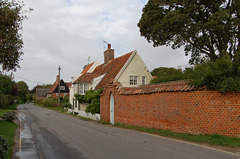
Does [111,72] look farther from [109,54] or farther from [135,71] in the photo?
[109,54]

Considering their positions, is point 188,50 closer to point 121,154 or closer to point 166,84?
point 166,84

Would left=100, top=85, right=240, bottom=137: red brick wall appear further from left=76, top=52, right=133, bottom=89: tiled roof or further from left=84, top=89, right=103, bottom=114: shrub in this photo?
left=76, top=52, right=133, bottom=89: tiled roof

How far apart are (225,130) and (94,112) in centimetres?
1717

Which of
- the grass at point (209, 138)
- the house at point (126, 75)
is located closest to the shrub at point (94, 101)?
the house at point (126, 75)

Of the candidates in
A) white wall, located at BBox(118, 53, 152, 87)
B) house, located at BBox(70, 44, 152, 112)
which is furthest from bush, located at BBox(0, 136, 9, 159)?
white wall, located at BBox(118, 53, 152, 87)

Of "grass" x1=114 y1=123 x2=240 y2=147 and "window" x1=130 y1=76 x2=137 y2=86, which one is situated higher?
"window" x1=130 y1=76 x2=137 y2=86

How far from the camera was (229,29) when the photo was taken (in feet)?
57.0

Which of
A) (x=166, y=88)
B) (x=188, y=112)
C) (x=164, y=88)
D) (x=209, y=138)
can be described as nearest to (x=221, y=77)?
(x=188, y=112)

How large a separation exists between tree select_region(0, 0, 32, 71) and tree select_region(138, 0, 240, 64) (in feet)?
42.6

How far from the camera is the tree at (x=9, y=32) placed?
7344 millimetres

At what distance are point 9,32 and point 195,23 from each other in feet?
52.3

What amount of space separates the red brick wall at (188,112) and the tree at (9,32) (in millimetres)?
8861

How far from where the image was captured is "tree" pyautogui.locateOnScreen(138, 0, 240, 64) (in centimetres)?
1700

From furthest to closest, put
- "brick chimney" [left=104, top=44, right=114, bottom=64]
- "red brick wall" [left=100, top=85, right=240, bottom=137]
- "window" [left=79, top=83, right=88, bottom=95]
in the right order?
"brick chimney" [left=104, top=44, right=114, bottom=64]
"window" [left=79, top=83, right=88, bottom=95]
"red brick wall" [left=100, top=85, right=240, bottom=137]
